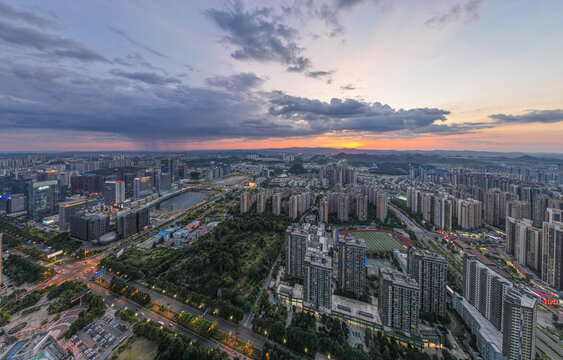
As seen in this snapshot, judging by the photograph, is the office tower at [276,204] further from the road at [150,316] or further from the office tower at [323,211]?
the road at [150,316]

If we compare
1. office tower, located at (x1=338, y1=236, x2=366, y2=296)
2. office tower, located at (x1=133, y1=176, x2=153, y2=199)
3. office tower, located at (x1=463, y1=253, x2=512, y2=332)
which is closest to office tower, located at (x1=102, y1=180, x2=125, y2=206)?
office tower, located at (x1=133, y1=176, x2=153, y2=199)

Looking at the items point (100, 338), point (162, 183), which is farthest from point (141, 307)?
point (162, 183)

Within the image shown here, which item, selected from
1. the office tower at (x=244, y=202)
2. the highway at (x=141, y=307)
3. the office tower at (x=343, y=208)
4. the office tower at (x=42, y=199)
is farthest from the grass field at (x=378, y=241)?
the office tower at (x=42, y=199)

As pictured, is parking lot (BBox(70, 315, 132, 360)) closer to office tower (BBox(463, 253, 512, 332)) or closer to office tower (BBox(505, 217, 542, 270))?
office tower (BBox(463, 253, 512, 332))

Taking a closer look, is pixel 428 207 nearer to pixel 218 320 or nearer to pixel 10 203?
pixel 218 320

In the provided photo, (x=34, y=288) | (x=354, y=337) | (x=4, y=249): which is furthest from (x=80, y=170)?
(x=354, y=337)

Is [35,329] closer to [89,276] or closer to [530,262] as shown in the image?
[89,276]
